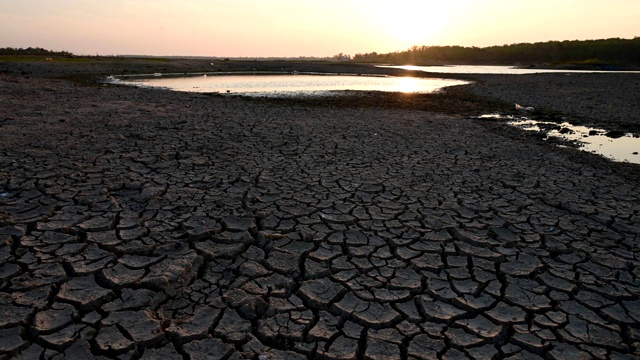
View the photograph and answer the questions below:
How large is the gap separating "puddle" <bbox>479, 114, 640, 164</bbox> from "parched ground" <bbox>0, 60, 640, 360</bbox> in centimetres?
135

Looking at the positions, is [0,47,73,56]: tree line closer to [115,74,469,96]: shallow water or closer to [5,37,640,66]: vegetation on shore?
[5,37,640,66]: vegetation on shore

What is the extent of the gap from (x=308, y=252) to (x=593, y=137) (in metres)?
8.98

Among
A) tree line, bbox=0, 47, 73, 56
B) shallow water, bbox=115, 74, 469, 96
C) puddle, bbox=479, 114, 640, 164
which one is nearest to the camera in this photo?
puddle, bbox=479, 114, 640, 164

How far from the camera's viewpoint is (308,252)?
11.9 ft

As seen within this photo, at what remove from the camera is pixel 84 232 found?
12.3ft

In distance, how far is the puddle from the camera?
7910 mm

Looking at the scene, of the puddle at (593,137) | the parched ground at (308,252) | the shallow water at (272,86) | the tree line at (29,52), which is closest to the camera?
the parched ground at (308,252)

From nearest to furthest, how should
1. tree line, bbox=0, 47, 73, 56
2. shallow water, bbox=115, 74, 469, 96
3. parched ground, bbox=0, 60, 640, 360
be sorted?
parched ground, bbox=0, 60, 640, 360 → shallow water, bbox=115, 74, 469, 96 → tree line, bbox=0, 47, 73, 56

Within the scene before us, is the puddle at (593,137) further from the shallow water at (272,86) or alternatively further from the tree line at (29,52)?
the tree line at (29,52)

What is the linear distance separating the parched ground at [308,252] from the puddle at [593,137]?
53.3 inches

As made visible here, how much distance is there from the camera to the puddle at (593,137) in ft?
26.0

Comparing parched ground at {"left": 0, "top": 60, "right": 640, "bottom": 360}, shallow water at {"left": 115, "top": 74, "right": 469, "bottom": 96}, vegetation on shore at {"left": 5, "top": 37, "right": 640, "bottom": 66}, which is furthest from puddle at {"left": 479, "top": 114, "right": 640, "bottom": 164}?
vegetation on shore at {"left": 5, "top": 37, "right": 640, "bottom": 66}

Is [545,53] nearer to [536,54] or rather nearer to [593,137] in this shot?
[536,54]

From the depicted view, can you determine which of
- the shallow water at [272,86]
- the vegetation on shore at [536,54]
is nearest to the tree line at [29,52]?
the vegetation on shore at [536,54]
